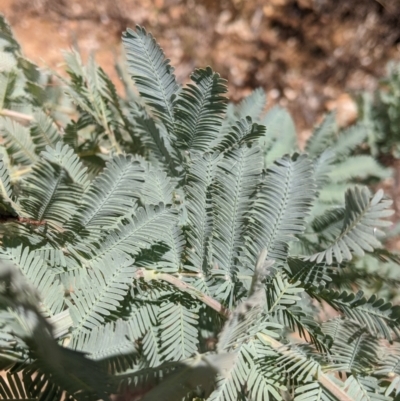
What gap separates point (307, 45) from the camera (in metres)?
2.76

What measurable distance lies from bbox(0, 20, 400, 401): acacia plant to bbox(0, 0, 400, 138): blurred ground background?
2.02 m

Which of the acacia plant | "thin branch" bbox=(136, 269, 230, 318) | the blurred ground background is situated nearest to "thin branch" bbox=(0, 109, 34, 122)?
the acacia plant

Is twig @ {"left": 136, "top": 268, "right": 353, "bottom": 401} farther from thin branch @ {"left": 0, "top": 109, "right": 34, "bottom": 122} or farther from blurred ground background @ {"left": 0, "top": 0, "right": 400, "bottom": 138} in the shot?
blurred ground background @ {"left": 0, "top": 0, "right": 400, "bottom": 138}

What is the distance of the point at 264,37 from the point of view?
2.78 m

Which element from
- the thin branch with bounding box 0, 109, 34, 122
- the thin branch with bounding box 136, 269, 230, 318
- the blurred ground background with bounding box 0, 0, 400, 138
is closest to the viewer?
the thin branch with bounding box 136, 269, 230, 318

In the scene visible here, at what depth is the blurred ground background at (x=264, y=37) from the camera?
271 cm

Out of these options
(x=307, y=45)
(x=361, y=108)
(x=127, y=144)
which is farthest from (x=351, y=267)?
(x=307, y=45)

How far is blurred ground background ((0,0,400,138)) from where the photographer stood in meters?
2.71

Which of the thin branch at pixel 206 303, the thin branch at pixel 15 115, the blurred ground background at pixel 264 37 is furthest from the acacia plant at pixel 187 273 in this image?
the blurred ground background at pixel 264 37

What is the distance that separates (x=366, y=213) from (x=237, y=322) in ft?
0.76

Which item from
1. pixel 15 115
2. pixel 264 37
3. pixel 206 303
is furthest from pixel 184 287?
pixel 264 37

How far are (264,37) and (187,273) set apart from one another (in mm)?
2358

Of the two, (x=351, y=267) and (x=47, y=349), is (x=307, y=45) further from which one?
(x=47, y=349)

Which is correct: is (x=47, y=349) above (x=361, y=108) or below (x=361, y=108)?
below
